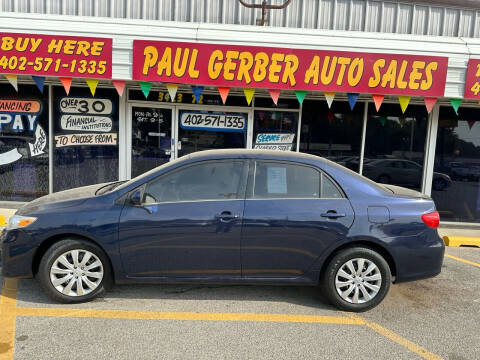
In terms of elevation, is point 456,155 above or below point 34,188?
above

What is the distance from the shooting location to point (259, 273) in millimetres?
3707

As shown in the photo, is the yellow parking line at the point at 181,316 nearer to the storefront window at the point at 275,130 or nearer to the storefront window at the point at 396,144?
the storefront window at the point at 275,130

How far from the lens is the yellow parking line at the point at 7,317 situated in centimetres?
291

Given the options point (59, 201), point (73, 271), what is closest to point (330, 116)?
point (59, 201)

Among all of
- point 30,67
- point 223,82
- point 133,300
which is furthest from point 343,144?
point 30,67

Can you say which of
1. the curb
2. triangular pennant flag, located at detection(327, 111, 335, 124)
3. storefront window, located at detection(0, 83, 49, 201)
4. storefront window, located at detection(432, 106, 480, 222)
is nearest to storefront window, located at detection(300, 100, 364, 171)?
triangular pennant flag, located at detection(327, 111, 335, 124)

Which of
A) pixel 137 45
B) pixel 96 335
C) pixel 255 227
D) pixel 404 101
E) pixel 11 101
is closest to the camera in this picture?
pixel 96 335

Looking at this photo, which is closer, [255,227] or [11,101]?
[255,227]

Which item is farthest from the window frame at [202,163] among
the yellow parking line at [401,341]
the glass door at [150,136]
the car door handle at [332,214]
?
the glass door at [150,136]

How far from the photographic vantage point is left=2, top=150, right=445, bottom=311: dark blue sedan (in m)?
3.57

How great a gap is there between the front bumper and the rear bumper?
3500mm

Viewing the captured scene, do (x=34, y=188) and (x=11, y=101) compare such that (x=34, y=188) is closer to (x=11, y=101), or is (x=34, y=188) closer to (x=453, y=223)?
(x=11, y=101)

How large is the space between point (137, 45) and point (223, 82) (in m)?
1.53

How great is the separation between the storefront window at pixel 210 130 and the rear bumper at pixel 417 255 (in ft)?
14.4
